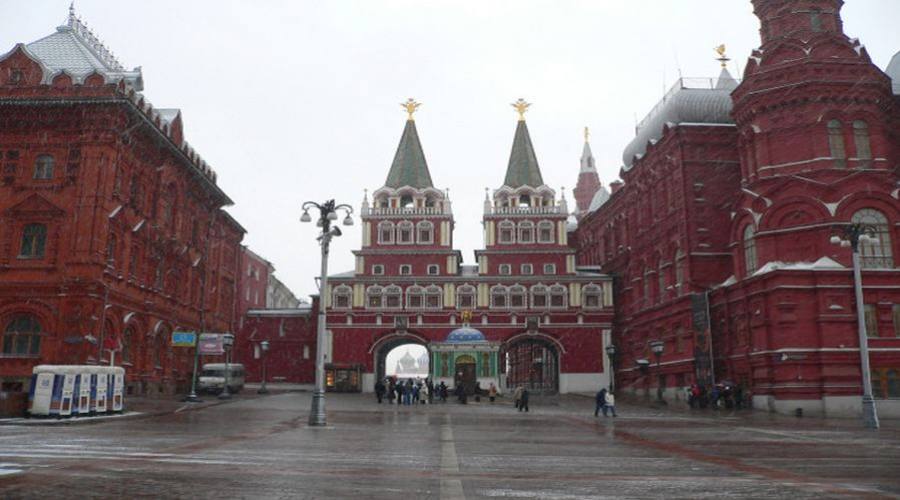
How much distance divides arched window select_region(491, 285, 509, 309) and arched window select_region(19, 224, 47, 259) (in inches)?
1462

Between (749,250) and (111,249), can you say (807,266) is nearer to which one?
(749,250)

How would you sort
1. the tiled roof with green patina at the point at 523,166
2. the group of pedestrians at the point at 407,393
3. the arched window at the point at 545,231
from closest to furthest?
the group of pedestrians at the point at 407,393 → the arched window at the point at 545,231 → the tiled roof with green patina at the point at 523,166

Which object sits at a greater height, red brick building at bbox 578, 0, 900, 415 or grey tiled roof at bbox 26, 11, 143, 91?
grey tiled roof at bbox 26, 11, 143, 91

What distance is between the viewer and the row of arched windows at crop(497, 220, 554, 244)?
65938 mm

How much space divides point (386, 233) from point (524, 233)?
12.6 metres

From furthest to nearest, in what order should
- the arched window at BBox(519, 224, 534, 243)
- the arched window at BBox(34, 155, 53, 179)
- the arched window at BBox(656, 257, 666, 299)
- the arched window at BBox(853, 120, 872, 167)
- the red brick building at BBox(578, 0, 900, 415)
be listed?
the arched window at BBox(519, 224, 534, 243) → the arched window at BBox(656, 257, 666, 299) → the arched window at BBox(853, 120, 872, 167) → the arched window at BBox(34, 155, 53, 179) → the red brick building at BBox(578, 0, 900, 415)

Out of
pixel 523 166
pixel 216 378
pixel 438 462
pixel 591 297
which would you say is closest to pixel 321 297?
pixel 438 462

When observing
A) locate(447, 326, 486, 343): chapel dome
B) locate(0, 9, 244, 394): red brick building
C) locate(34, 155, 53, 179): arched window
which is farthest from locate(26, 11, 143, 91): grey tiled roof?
locate(447, 326, 486, 343): chapel dome

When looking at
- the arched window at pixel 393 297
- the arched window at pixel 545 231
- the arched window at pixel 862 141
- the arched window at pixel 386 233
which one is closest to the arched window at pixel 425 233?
the arched window at pixel 386 233

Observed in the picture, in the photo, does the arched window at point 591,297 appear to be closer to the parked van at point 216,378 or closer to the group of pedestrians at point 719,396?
the group of pedestrians at point 719,396

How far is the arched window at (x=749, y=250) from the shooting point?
1578 inches

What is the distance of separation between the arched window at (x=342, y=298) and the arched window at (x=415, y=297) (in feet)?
16.7

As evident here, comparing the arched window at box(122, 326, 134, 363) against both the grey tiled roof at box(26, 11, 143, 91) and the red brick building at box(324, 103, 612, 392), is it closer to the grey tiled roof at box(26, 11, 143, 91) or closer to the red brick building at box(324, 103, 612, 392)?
the grey tiled roof at box(26, 11, 143, 91)

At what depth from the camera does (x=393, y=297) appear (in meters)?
64.3
